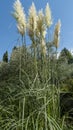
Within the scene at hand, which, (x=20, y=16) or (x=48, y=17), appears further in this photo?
(x=48, y=17)

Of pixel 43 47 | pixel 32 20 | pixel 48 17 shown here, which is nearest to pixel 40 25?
pixel 32 20

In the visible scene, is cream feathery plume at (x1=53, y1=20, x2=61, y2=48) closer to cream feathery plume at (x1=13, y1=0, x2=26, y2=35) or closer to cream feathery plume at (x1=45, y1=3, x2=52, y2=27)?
cream feathery plume at (x1=45, y1=3, x2=52, y2=27)

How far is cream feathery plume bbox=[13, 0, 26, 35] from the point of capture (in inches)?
206

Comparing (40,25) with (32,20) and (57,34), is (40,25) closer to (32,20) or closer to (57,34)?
(32,20)

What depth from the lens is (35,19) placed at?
5.19 metres

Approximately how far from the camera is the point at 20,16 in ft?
17.1

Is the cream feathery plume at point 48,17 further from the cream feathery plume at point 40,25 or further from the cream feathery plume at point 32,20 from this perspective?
the cream feathery plume at point 32,20

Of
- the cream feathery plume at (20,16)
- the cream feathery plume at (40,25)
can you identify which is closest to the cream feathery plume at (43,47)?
the cream feathery plume at (40,25)

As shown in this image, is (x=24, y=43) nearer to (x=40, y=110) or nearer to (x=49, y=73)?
(x=49, y=73)

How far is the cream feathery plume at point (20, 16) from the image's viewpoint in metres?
5.24

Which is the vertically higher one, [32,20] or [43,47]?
[32,20]

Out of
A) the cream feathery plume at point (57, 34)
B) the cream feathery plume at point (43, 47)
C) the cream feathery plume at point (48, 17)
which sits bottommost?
the cream feathery plume at point (43, 47)

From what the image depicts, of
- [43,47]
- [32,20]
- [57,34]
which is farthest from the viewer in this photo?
[57,34]

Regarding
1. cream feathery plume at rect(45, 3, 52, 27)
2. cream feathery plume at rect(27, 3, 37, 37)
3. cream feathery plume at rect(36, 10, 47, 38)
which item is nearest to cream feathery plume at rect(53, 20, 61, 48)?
cream feathery plume at rect(45, 3, 52, 27)
